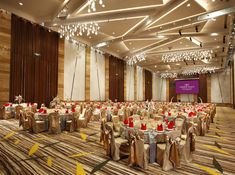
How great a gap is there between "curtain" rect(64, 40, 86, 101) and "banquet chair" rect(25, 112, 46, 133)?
567cm

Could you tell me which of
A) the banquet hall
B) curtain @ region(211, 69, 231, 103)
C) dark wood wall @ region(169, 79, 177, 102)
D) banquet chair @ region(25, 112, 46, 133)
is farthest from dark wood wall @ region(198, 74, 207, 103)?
banquet chair @ region(25, 112, 46, 133)

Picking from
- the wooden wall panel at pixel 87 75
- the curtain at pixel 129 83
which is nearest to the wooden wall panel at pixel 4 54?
the wooden wall panel at pixel 87 75

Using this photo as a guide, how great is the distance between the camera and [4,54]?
8.68m

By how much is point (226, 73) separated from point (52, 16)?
23.0 metres

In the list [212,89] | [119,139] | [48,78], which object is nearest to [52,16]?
[48,78]

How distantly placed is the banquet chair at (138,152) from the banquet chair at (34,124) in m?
4.00

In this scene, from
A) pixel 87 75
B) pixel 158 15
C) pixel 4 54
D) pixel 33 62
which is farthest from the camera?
pixel 87 75

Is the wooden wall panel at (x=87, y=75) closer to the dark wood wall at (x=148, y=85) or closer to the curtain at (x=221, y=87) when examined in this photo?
the dark wood wall at (x=148, y=85)

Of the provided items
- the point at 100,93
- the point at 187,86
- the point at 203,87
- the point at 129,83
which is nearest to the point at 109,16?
the point at 100,93

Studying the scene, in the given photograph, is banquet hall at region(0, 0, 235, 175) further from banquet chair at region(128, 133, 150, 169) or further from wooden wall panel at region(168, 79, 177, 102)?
wooden wall panel at region(168, 79, 177, 102)

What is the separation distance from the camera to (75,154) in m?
4.04

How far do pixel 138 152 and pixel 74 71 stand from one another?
33.2 feet

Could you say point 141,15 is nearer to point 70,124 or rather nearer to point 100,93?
point 70,124

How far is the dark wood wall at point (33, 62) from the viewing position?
9.15m
